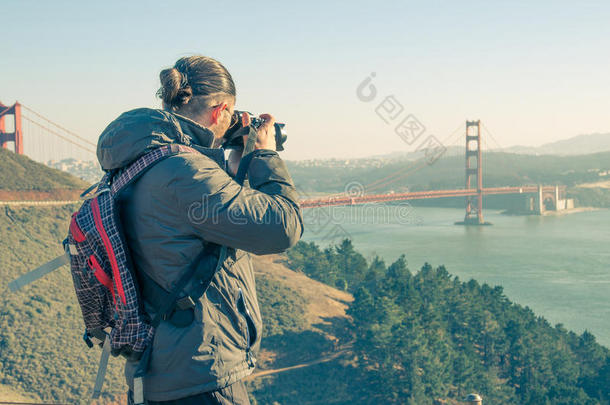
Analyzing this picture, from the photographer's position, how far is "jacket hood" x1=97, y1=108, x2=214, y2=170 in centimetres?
73

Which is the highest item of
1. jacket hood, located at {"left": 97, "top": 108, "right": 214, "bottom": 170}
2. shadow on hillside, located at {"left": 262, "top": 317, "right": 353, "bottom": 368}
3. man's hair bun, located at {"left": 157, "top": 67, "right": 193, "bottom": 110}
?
man's hair bun, located at {"left": 157, "top": 67, "right": 193, "bottom": 110}

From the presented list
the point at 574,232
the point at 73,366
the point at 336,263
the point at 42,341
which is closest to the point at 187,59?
the point at 73,366

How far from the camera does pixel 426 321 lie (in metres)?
9.59

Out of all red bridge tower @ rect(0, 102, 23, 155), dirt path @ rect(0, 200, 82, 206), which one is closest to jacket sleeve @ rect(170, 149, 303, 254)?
dirt path @ rect(0, 200, 82, 206)

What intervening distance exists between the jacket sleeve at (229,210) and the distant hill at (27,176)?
1382 centimetres

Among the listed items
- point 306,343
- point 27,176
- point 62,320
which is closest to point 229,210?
point 306,343

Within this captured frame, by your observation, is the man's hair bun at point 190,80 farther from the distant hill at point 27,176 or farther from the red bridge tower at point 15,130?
the red bridge tower at point 15,130

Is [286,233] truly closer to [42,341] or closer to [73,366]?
[73,366]

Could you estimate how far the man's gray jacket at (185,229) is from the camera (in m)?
0.72

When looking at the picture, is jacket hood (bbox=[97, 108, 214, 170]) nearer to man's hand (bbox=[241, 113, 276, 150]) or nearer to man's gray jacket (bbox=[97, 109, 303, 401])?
man's gray jacket (bbox=[97, 109, 303, 401])

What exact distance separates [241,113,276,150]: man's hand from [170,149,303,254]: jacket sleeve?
126mm

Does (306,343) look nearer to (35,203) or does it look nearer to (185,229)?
(35,203)

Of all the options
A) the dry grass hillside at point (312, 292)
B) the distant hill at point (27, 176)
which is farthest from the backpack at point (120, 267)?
the distant hill at point (27, 176)

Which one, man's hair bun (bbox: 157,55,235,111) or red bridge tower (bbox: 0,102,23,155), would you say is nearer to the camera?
man's hair bun (bbox: 157,55,235,111)
